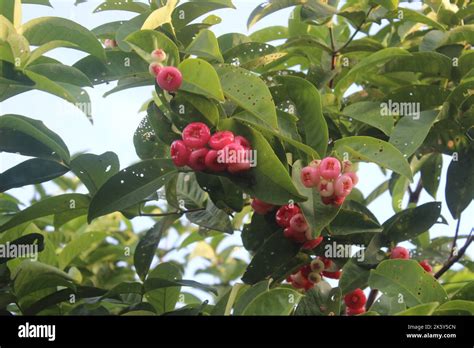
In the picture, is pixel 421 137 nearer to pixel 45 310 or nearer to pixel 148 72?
pixel 148 72

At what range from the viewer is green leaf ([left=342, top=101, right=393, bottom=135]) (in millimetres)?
1763

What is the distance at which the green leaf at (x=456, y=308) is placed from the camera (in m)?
1.51

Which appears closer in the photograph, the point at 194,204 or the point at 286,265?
the point at 286,265

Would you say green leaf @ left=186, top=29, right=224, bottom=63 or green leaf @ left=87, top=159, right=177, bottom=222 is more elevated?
green leaf @ left=186, top=29, right=224, bottom=63

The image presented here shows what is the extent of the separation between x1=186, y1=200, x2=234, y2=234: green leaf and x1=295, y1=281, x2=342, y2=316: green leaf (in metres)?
0.37

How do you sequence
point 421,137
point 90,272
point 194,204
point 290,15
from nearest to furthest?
point 421,137 → point 194,204 → point 290,15 → point 90,272

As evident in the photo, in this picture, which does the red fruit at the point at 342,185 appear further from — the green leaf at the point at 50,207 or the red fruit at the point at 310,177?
the green leaf at the point at 50,207

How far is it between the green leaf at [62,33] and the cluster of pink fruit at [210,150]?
0.99ft

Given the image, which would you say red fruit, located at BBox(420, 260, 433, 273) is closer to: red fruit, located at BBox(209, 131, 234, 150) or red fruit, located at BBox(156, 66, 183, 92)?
red fruit, located at BBox(209, 131, 234, 150)

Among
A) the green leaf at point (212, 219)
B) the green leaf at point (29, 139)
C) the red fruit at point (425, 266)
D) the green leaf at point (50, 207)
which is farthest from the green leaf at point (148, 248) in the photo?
the red fruit at point (425, 266)

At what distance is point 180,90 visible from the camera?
5.30 feet

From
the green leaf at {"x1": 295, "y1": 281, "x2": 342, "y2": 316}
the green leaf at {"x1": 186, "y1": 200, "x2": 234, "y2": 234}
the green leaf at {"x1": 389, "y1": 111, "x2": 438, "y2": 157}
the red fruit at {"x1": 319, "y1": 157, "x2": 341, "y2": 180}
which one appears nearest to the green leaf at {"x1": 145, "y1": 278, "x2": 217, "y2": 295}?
the green leaf at {"x1": 186, "y1": 200, "x2": 234, "y2": 234}
